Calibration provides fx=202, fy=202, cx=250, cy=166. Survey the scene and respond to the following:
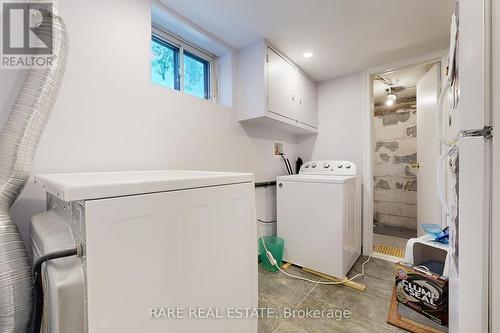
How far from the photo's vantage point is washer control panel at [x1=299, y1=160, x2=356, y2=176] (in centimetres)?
221

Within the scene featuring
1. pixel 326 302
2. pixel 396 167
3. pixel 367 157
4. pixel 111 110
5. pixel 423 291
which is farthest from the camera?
pixel 396 167

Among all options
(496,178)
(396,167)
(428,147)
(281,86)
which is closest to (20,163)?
(496,178)

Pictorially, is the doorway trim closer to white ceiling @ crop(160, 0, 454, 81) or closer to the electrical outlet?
white ceiling @ crop(160, 0, 454, 81)

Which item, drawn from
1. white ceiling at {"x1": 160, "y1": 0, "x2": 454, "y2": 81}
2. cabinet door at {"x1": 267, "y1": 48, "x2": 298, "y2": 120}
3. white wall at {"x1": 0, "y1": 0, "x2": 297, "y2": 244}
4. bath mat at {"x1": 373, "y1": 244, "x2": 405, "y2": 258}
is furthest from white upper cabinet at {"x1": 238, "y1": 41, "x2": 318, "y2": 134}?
bath mat at {"x1": 373, "y1": 244, "x2": 405, "y2": 258}

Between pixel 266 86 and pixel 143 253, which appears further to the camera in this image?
pixel 266 86

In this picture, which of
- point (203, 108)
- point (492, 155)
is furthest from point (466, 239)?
point (203, 108)

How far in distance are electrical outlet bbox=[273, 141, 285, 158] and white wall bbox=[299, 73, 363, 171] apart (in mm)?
461

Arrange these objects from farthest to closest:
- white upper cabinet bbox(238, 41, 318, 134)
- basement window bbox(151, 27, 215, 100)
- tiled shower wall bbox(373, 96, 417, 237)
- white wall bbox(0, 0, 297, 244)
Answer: tiled shower wall bbox(373, 96, 417, 237) → white upper cabinet bbox(238, 41, 318, 134) → basement window bbox(151, 27, 215, 100) → white wall bbox(0, 0, 297, 244)

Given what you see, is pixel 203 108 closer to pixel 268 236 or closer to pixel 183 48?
pixel 183 48

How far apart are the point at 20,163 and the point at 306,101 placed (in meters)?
2.37

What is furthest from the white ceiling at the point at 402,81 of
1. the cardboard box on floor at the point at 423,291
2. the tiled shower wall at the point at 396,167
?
the cardboard box on floor at the point at 423,291

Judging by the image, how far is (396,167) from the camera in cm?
343

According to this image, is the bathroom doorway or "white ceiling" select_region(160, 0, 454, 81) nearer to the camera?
"white ceiling" select_region(160, 0, 454, 81)

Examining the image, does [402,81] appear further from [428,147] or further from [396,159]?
[396,159]
